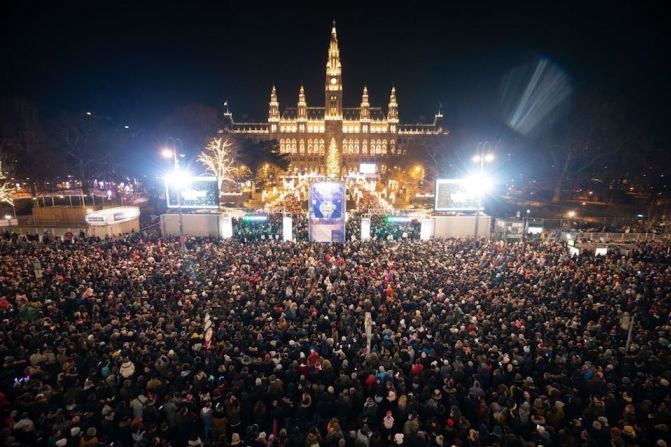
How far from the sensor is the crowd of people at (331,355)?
5.79 m

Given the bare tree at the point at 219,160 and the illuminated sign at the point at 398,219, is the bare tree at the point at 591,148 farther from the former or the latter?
the bare tree at the point at 219,160

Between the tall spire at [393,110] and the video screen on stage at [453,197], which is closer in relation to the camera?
the video screen on stage at [453,197]

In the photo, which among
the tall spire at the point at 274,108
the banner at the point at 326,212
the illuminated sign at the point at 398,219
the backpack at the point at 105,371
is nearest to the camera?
the backpack at the point at 105,371

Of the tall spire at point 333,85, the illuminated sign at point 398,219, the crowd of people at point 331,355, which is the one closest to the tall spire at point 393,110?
the tall spire at point 333,85

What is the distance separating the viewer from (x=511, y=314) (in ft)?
31.7

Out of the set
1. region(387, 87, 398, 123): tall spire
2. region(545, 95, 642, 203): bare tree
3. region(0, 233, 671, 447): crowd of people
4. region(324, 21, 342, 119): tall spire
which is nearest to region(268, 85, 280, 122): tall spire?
region(324, 21, 342, 119): tall spire

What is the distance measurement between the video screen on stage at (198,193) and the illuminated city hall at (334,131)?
75.5 m

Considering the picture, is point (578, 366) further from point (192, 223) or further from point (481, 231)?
point (192, 223)

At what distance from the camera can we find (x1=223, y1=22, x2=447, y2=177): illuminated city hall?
323 ft

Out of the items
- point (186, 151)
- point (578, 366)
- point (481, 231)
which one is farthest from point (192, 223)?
point (186, 151)

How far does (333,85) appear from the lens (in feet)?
322

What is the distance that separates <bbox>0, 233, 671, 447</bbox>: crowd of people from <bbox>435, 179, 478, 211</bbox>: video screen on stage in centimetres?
884

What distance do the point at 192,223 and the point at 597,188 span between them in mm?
41395

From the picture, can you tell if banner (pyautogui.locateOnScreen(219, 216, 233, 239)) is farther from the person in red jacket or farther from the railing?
the person in red jacket
